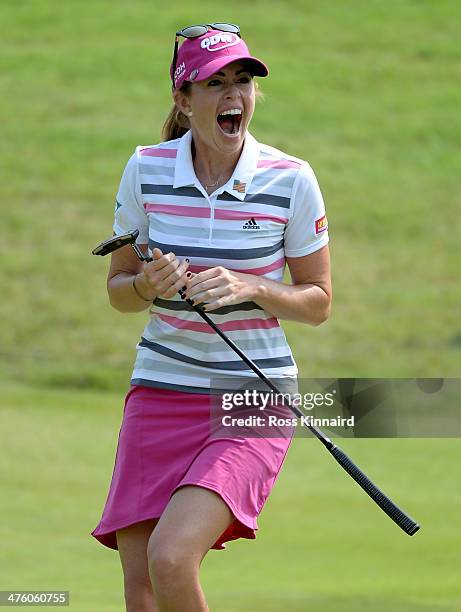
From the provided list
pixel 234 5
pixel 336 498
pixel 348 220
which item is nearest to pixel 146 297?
pixel 336 498

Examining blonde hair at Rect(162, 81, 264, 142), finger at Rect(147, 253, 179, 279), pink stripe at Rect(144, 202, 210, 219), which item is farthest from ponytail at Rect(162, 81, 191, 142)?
finger at Rect(147, 253, 179, 279)

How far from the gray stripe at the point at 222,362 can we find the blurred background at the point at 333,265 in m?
1.53

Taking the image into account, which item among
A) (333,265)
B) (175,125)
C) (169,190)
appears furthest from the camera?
(333,265)

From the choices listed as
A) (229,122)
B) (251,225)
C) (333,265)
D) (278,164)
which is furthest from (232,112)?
(333,265)

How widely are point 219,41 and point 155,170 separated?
349 millimetres

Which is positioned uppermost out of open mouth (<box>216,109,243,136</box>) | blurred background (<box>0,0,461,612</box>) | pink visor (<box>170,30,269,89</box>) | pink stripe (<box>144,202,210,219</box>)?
pink visor (<box>170,30,269,89</box>)

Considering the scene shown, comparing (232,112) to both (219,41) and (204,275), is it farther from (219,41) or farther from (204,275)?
(204,275)

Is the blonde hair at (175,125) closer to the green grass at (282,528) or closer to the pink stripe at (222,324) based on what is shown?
the pink stripe at (222,324)

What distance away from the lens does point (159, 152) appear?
340cm

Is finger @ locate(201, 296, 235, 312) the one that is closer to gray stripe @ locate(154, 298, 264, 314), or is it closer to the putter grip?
gray stripe @ locate(154, 298, 264, 314)

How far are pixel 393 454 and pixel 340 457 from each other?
16.5 ft

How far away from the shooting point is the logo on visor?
3.27m

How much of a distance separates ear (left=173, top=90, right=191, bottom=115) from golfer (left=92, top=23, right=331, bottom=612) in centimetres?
3

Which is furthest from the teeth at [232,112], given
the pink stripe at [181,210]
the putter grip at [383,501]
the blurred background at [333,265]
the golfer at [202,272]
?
the blurred background at [333,265]
